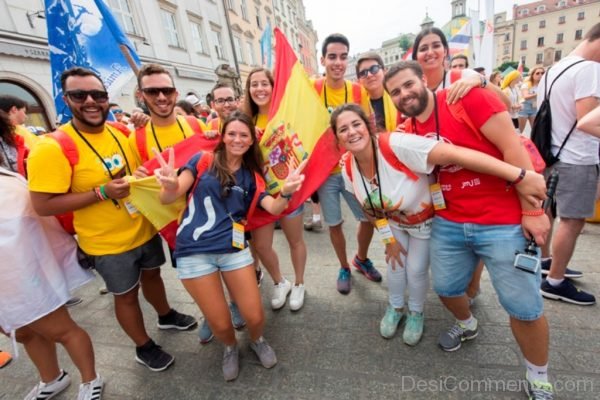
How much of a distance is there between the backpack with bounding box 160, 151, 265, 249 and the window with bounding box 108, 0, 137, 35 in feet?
35.2

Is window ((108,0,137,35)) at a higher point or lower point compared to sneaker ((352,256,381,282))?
higher

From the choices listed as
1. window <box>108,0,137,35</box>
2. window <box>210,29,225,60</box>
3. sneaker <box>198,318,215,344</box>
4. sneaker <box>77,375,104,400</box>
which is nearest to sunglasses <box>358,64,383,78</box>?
sneaker <box>198,318,215,344</box>

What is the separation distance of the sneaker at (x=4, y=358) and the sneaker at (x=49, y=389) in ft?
2.14

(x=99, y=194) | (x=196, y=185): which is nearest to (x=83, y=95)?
(x=99, y=194)

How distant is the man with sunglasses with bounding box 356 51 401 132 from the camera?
2.48m

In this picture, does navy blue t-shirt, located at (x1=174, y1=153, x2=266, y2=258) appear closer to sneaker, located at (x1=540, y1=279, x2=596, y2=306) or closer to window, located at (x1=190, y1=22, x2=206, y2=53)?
sneaker, located at (x1=540, y1=279, x2=596, y2=306)

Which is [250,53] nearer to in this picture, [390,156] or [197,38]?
[197,38]

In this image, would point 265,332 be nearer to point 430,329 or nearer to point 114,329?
point 430,329

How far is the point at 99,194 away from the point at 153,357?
4.51 ft

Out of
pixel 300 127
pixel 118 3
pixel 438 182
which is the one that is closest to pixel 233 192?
pixel 300 127

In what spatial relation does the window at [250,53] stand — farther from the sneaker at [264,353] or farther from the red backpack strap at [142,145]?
the sneaker at [264,353]

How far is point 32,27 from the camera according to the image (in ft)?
22.1

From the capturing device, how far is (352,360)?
6.59 feet

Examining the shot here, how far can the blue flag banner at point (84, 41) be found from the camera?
8.68 ft
